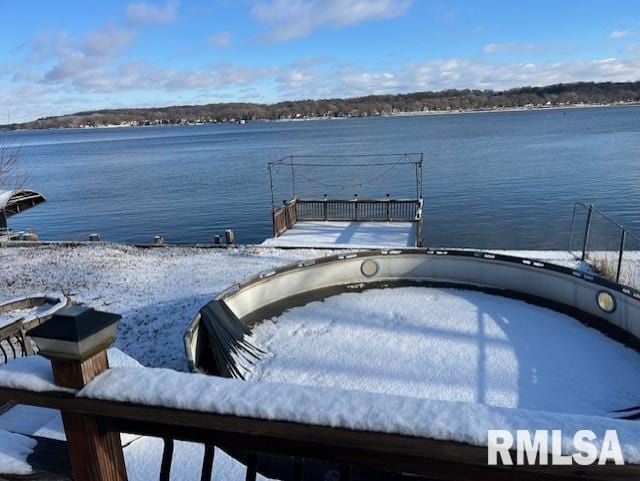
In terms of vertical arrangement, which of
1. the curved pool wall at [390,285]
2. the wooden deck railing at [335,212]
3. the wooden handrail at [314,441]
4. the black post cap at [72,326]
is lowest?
the wooden deck railing at [335,212]

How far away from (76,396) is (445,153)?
230ft

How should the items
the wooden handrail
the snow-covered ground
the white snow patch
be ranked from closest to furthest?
the wooden handrail, the white snow patch, the snow-covered ground

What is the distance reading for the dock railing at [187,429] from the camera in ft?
5.00

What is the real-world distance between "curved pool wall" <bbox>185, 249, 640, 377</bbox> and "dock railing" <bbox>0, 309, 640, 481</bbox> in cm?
486

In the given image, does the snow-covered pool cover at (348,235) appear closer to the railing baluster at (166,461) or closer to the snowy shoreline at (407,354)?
the snowy shoreline at (407,354)

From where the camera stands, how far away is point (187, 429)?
1.84 meters

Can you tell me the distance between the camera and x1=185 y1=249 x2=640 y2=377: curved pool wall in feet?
26.1

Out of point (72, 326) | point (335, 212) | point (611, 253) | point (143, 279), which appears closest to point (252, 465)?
point (72, 326)

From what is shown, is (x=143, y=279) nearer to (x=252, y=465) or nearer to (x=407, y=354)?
(x=407, y=354)

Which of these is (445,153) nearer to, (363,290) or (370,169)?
(370,169)

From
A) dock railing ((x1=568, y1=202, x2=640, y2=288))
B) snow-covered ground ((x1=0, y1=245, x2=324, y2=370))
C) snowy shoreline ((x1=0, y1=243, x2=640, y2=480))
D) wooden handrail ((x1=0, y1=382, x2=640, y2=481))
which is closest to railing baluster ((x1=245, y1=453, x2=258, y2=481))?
wooden handrail ((x1=0, y1=382, x2=640, y2=481))

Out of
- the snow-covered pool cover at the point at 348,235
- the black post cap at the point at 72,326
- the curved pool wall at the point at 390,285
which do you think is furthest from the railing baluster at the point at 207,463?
the snow-covered pool cover at the point at 348,235

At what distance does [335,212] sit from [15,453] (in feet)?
78.2

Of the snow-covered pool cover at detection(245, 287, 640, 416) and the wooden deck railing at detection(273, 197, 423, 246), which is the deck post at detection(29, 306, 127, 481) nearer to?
the snow-covered pool cover at detection(245, 287, 640, 416)
